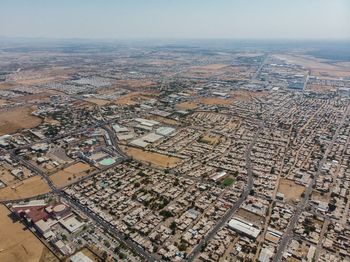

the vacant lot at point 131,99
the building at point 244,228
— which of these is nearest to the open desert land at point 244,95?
the vacant lot at point 131,99

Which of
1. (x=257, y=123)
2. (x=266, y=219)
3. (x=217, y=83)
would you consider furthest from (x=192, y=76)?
(x=266, y=219)

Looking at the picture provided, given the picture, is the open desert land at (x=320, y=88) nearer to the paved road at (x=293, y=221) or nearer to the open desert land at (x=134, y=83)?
the open desert land at (x=134, y=83)

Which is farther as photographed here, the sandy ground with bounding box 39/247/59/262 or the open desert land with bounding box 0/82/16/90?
the open desert land with bounding box 0/82/16/90

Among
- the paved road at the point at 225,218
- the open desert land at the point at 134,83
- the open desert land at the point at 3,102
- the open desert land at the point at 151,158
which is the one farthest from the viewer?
the open desert land at the point at 134,83

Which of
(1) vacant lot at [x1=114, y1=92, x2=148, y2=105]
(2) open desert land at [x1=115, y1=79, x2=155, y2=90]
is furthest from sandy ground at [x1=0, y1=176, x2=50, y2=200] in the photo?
(2) open desert land at [x1=115, y1=79, x2=155, y2=90]

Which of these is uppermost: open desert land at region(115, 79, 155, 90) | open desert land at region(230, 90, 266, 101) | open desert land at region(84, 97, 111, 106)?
open desert land at region(230, 90, 266, 101)

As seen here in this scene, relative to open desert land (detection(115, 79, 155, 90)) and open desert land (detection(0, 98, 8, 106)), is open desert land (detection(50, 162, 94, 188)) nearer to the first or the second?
open desert land (detection(0, 98, 8, 106))
